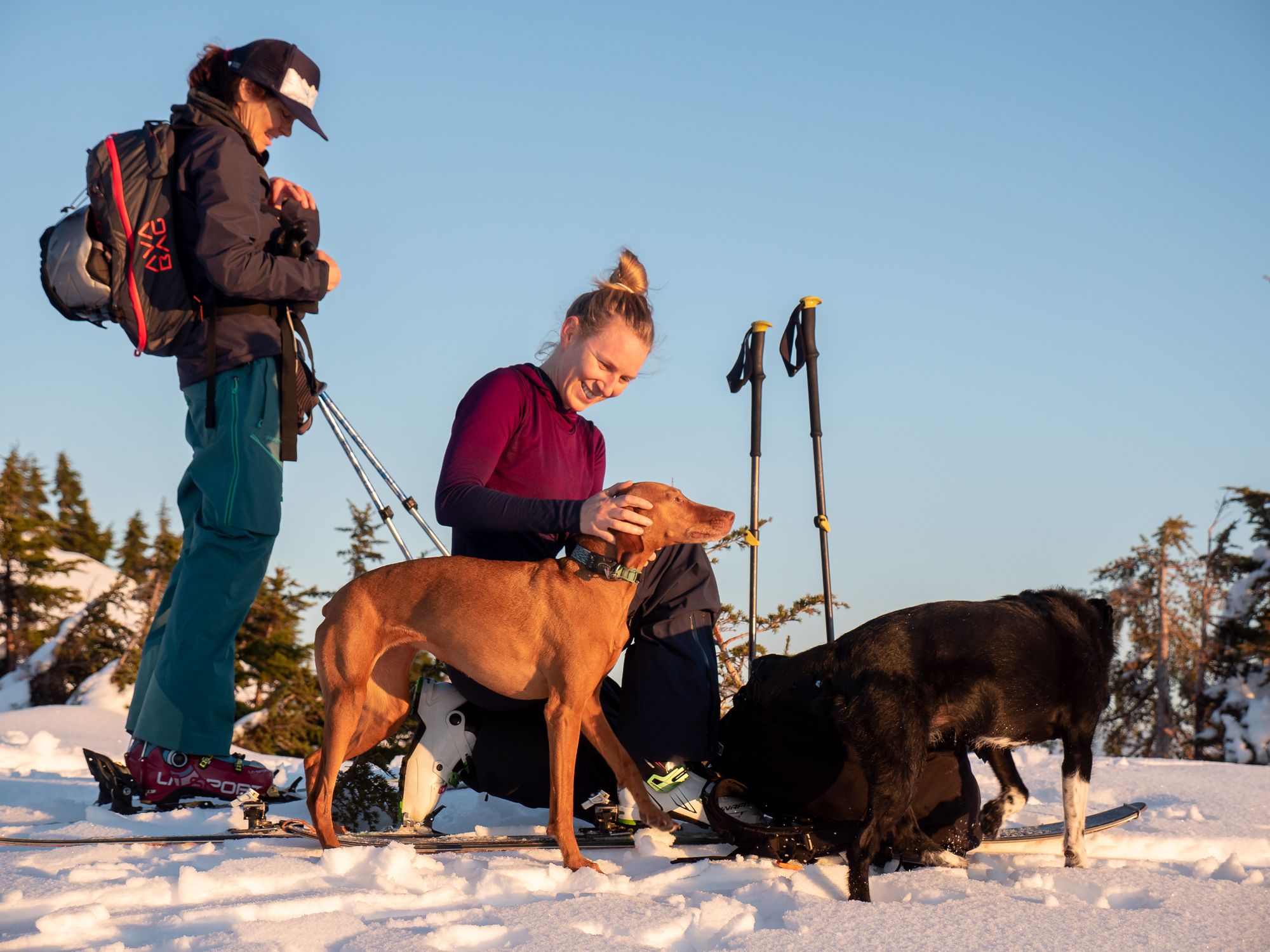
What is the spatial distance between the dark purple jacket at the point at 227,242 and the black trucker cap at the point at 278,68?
20 centimetres

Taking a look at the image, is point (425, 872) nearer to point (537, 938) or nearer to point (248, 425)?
point (537, 938)

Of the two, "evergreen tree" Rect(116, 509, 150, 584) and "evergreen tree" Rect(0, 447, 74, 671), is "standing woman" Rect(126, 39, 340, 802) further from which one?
"evergreen tree" Rect(116, 509, 150, 584)

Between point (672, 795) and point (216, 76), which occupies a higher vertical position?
point (216, 76)

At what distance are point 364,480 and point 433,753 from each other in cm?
161

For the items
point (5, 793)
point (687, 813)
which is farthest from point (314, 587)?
point (687, 813)

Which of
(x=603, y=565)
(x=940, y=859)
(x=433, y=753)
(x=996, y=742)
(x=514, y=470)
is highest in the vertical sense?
(x=514, y=470)

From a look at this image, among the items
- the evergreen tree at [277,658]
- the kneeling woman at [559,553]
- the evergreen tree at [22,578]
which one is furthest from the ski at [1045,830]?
the evergreen tree at [22,578]

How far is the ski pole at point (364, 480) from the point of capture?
15.3 feet

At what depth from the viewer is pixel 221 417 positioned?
160 inches

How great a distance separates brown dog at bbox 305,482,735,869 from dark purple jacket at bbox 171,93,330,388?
1333 mm

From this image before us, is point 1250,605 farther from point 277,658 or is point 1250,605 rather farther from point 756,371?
point 277,658

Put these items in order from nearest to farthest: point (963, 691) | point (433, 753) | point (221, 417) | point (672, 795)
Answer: point (963, 691) < point (672, 795) < point (433, 753) < point (221, 417)

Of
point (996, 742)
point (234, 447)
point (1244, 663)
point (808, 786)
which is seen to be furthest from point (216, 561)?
point (1244, 663)

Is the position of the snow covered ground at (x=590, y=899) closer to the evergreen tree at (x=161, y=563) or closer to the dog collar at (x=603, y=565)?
the dog collar at (x=603, y=565)
